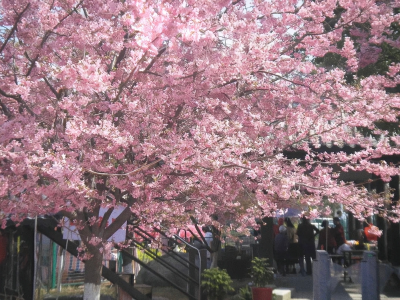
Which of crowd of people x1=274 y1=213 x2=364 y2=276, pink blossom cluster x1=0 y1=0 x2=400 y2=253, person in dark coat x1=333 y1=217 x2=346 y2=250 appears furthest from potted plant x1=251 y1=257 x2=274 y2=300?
person in dark coat x1=333 y1=217 x2=346 y2=250

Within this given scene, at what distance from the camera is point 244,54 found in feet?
21.0

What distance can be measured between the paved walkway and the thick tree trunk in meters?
4.71

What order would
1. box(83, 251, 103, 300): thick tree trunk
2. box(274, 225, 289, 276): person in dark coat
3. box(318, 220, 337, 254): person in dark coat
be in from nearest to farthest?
1. box(83, 251, 103, 300): thick tree trunk
2. box(274, 225, 289, 276): person in dark coat
3. box(318, 220, 337, 254): person in dark coat

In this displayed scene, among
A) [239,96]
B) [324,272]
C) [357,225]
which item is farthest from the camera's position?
[357,225]

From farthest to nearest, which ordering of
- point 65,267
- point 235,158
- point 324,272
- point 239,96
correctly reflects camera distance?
1. point 65,267
2. point 324,272
3. point 239,96
4. point 235,158

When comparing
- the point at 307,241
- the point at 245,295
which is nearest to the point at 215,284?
the point at 245,295

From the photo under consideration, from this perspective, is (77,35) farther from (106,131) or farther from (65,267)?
(65,267)

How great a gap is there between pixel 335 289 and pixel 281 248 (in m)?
4.42

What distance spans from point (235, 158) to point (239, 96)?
133cm

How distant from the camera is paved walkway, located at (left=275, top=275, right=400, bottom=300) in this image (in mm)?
9603

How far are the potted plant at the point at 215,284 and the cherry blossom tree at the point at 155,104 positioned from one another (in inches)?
113

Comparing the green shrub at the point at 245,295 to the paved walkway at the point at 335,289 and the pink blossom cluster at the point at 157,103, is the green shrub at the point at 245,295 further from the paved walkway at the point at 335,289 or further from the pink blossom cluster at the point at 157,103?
the pink blossom cluster at the point at 157,103

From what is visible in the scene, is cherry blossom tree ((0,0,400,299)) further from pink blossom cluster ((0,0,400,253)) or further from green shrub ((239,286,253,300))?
green shrub ((239,286,253,300))

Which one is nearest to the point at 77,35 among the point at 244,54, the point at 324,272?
the point at 244,54
